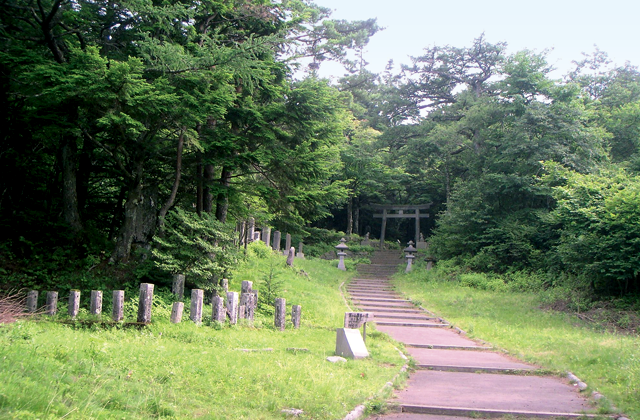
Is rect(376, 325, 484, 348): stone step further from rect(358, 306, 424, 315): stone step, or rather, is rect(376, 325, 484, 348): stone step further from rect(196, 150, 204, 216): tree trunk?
rect(196, 150, 204, 216): tree trunk

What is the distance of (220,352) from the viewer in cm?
754

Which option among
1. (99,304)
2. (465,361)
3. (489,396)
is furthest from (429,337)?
(99,304)

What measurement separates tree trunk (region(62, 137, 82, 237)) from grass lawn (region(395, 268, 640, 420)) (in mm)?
10514

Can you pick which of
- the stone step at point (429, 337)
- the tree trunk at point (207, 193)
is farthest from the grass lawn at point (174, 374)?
the tree trunk at point (207, 193)

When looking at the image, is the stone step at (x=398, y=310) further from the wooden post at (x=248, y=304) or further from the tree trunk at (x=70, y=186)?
the tree trunk at (x=70, y=186)

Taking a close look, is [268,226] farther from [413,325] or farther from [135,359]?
[135,359]

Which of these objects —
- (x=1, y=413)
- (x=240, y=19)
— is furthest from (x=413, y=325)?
(x=1, y=413)

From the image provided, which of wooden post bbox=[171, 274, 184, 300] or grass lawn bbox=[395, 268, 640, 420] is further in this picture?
wooden post bbox=[171, 274, 184, 300]

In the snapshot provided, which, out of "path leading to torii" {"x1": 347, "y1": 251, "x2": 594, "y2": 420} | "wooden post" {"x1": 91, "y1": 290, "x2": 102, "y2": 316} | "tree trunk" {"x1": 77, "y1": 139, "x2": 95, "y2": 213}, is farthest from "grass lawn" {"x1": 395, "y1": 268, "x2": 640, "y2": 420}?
"tree trunk" {"x1": 77, "y1": 139, "x2": 95, "y2": 213}

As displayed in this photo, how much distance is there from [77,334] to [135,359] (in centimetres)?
200

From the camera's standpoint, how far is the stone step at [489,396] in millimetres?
6078

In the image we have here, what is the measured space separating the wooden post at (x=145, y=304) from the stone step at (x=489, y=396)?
4.85 metres

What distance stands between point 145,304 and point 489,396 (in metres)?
6.09

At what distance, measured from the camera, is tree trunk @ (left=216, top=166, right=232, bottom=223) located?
43.1 ft
